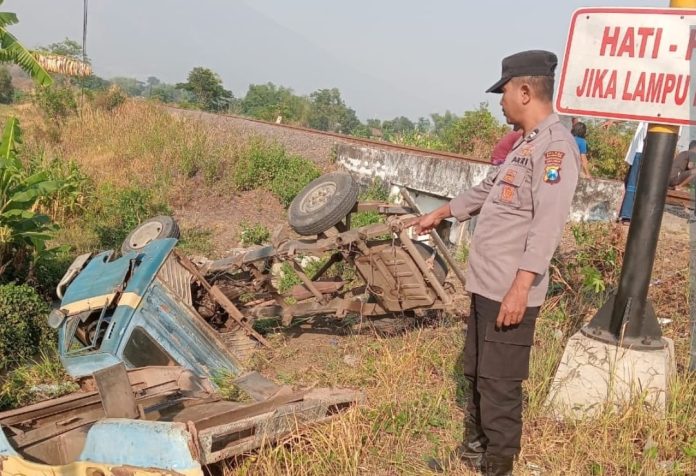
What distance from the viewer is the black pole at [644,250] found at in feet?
12.6

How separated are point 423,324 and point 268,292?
1457 millimetres

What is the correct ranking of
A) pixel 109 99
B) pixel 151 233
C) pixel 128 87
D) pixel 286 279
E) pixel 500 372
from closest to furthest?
pixel 500 372, pixel 151 233, pixel 286 279, pixel 109 99, pixel 128 87

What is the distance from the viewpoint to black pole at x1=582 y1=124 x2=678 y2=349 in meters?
3.84

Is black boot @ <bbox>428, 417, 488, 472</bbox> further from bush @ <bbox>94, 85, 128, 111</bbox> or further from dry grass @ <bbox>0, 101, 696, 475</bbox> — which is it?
bush @ <bbox>94, 85, 128, 111</bbox>

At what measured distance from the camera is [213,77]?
139 feet

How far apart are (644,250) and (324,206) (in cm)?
251

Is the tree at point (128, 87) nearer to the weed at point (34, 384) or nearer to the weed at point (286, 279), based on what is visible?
the weed at point (286, 279)

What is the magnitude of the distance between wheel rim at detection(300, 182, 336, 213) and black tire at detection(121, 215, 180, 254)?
1308 millimetres

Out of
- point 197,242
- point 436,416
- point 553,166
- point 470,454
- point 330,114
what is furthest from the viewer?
point 330,114

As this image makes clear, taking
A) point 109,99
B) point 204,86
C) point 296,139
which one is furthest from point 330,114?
point 296,139

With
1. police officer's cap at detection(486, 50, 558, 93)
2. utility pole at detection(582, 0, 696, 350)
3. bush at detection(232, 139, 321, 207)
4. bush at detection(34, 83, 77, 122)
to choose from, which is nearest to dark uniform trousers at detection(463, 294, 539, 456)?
utility pole at detection(582, 0, 696, 350)

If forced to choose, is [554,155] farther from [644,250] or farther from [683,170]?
[683,170]

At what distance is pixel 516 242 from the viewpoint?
10.4 ft

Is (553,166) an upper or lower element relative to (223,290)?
upper
